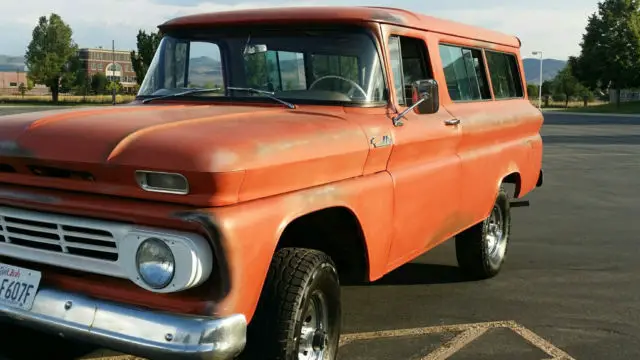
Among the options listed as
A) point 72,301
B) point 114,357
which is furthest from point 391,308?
point 72,301

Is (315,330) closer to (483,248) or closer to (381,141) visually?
(381,141)

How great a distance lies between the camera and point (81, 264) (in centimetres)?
285

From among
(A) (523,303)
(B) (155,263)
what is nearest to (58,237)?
(B) (155,263)

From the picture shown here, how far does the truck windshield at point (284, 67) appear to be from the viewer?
155 inches

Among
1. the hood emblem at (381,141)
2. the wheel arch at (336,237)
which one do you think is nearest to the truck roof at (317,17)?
the hood emblem at (381,141)

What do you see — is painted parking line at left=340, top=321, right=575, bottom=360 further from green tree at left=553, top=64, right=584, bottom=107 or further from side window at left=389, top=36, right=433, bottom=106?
green tree at left=553, top=64, right=584, bottom=107

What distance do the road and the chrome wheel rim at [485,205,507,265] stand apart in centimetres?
20

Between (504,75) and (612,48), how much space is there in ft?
179

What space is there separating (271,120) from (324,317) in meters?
1.03

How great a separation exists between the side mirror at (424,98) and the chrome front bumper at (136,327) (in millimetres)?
1794

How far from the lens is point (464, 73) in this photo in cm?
520

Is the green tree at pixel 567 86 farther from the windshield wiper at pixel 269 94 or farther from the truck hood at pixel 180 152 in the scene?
the truck hood at pixel 180 152

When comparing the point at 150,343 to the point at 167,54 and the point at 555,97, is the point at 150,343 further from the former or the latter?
the point at 555,97

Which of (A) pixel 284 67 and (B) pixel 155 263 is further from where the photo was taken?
(A) pixel 284 67
